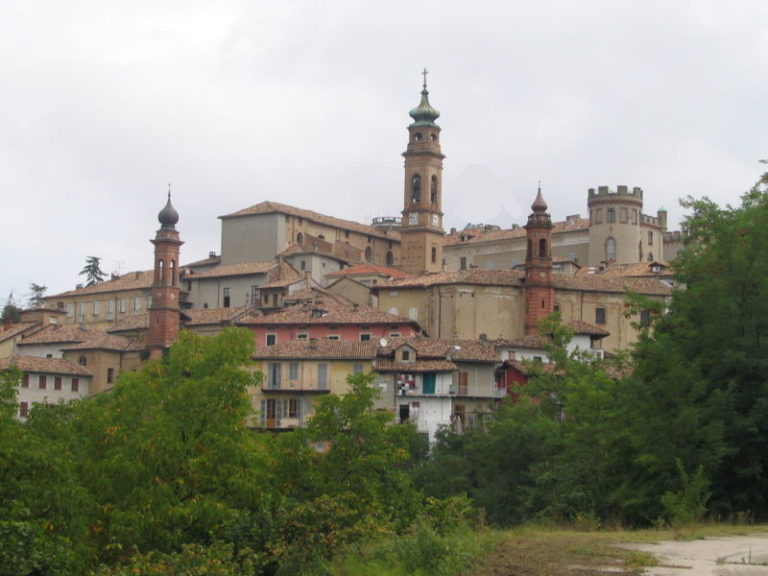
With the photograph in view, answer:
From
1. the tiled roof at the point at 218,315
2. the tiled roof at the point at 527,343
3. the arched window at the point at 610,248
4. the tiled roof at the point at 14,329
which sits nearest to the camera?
the tiled roof at the point at 527,343

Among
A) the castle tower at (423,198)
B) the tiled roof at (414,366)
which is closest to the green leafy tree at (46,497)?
the tiled roof at (414,366)

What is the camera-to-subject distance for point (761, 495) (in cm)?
2842

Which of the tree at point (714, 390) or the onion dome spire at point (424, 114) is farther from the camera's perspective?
the onion dome spire at point (424, 114)

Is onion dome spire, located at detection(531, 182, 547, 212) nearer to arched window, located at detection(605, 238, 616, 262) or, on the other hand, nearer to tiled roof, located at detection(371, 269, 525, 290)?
tiled roof, located at detection(371, 269, 525, 290)

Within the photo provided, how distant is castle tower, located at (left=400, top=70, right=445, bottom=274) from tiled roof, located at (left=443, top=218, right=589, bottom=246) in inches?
392

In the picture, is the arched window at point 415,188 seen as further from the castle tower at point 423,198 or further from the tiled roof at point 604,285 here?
the tiled roof at point 604,285

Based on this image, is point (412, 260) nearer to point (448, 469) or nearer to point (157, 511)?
point (448, 469)

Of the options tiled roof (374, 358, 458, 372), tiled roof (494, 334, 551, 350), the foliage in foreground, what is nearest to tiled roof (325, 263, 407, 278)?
tiled roof (494, 334, 551, 350)

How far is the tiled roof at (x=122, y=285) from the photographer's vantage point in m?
104

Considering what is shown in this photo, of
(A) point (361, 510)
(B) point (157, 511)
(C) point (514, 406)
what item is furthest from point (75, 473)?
(C) point (514, 406)

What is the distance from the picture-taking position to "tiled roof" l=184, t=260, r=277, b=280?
312 feet

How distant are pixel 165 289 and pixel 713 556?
7251 centimetres


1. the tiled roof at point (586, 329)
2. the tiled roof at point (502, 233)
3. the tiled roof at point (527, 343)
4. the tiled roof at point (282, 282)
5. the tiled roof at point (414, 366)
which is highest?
the tiled roof at point (502, 233)

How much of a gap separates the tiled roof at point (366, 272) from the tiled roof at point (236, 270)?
4.50m
